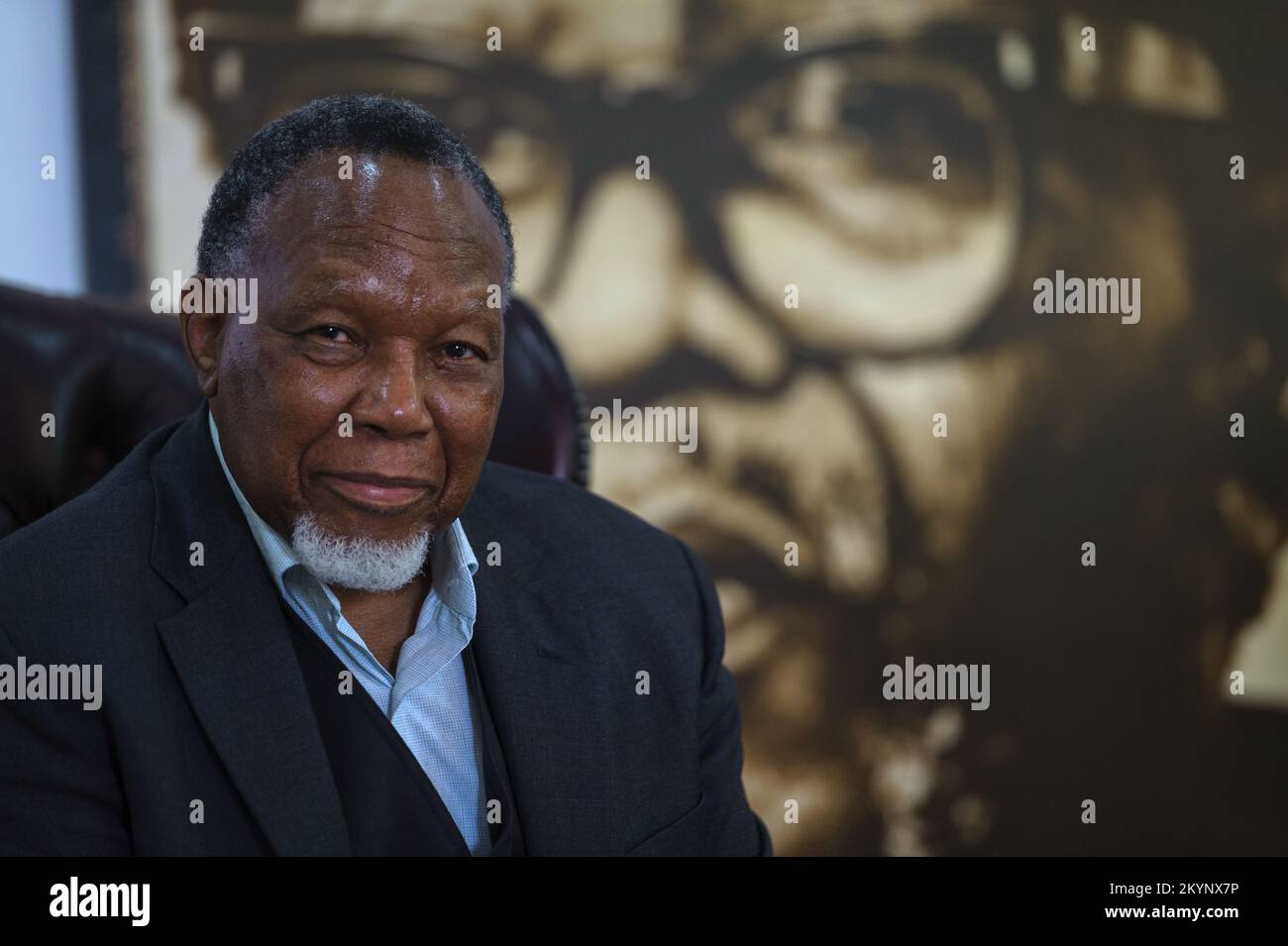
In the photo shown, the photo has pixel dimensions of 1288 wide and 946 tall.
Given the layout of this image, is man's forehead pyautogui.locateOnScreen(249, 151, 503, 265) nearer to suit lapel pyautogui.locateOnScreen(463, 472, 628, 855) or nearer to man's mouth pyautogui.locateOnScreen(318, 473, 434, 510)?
man's mouth pyautogui.locateOnScreen(318, 473, 434, 510)

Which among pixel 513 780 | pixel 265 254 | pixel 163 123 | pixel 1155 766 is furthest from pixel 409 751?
pixel 1155 766

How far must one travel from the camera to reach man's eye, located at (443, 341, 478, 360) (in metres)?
1.18

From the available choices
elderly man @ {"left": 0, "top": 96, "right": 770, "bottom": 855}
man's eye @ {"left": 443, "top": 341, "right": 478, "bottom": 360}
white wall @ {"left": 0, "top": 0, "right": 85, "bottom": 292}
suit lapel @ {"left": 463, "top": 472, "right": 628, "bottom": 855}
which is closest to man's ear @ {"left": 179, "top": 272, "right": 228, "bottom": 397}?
elderly man @ {"left": 0, "top": 96, "right": 770, "bottom": 855}

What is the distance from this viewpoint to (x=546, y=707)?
124 cm

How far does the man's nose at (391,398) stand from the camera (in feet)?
3.67

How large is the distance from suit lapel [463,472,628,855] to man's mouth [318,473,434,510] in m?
0.18

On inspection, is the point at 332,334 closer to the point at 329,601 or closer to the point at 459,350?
the point at 459,350

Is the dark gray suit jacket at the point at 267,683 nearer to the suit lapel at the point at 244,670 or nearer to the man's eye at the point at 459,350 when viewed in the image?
the suit lapel at the point at 244,670

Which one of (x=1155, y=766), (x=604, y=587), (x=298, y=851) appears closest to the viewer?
(x=298, y=851)

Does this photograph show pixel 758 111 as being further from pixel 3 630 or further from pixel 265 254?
pixel 3 630

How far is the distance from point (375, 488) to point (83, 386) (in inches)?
20.2

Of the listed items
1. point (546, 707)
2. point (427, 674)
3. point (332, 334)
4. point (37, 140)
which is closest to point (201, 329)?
point (332, 334)

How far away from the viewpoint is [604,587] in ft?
4.55

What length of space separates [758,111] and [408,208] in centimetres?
165
